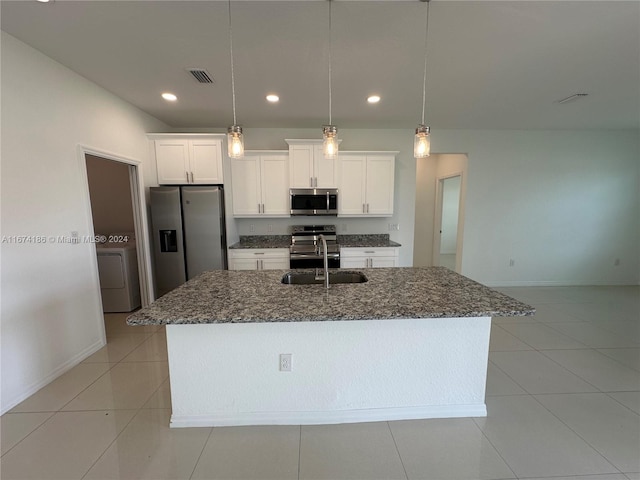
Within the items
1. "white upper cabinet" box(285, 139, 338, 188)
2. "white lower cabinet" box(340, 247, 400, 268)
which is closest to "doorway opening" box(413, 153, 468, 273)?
"white lower cabinet" box(340, 247, 400, 268)

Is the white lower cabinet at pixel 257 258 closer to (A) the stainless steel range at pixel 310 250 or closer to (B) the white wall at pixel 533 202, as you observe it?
(A) the stainless steel range at pixel 310 250

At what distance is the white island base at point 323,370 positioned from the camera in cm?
166

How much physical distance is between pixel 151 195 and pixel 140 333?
5.64 ft

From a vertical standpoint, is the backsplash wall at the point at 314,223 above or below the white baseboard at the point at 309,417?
above

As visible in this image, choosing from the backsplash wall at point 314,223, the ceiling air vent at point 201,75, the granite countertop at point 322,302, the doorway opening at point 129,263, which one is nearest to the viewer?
the granite countertop at point 322,302

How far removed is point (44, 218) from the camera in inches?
84.4

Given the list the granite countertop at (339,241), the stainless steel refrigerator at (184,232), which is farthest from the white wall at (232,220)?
the stainless steel refrigerator at (184,232)

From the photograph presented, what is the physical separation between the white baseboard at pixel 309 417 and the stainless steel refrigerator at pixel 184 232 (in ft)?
7.21

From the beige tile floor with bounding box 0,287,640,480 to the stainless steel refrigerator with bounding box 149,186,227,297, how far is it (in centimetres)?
145

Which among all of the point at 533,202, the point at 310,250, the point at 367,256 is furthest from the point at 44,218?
the point at 533,202

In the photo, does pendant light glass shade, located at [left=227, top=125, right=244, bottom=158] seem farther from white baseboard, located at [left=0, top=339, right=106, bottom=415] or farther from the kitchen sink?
white baseboard, located at [left=0, top=339, right=106, bottom=415]

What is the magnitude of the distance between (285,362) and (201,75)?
8.52ft

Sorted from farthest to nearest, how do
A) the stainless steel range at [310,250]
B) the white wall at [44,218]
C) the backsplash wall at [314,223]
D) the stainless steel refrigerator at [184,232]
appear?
the backsplash wall at [314,223], the stainless steel range at [310,250], the stainless steel refrigerator at [184,232], the white wall at [44,218]

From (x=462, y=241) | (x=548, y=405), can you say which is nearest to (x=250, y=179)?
(x=462, y=241)
